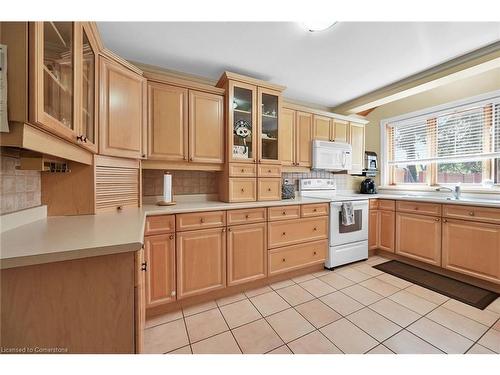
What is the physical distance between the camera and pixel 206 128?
7.09 ft

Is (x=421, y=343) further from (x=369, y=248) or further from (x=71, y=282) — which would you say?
(x=71, y=282)

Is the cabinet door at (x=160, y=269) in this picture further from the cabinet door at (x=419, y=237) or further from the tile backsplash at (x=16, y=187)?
the cabinet door at (x=419, y=237)

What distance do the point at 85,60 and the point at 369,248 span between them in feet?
11.8

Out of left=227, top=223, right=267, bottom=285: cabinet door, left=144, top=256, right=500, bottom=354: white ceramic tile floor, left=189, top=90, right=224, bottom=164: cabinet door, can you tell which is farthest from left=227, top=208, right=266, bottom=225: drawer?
left=144, top=256, right=500, bottom=354: white ceramic tile floor

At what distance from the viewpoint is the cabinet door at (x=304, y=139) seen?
2.79 m

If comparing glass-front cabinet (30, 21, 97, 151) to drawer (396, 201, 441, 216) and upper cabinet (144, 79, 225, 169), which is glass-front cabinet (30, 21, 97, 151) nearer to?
upper cabinet (144, 79, 225, 169)

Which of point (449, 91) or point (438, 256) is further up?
point (449, 91)

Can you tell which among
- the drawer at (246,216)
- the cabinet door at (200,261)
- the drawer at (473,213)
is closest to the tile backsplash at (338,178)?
the drawer at (246,216)

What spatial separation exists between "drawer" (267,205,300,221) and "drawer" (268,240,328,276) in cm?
34

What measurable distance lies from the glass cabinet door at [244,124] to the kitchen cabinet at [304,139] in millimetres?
753

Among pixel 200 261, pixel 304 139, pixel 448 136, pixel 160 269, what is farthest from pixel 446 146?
pixel 160 269

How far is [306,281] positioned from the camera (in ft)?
7.46

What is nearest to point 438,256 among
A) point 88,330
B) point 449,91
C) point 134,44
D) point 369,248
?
point 369,248

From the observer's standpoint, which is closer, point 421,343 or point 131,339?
point 131,339
